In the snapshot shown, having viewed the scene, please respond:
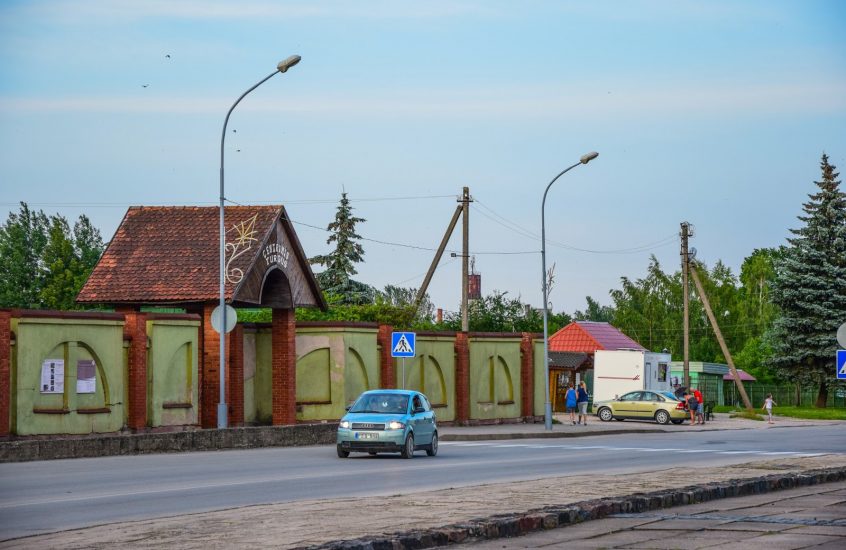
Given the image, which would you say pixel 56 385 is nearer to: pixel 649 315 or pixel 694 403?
pixel 694 403

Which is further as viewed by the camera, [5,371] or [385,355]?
[385,355]

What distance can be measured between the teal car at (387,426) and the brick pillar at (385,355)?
14141mm

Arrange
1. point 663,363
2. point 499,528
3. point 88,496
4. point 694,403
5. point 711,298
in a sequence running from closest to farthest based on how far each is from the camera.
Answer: point 499,528 < point 88,496 < point 694,403 < point 663,363 < point 711,298

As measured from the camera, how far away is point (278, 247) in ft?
130

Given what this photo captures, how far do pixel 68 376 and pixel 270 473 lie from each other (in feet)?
33.7

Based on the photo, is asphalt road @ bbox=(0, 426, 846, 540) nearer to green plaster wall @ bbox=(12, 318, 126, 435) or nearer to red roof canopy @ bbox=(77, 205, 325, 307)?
green plaster wall @ bbox=(12, 318, 126, 435)

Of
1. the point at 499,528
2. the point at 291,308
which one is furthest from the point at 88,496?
the point at 291,308

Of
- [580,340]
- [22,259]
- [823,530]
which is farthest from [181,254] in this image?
[22,259]

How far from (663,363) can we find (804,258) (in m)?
16.1

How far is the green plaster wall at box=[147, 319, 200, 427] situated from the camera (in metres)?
34.1

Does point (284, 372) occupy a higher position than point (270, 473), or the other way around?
point (284, 372)

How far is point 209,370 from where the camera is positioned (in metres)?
36.9

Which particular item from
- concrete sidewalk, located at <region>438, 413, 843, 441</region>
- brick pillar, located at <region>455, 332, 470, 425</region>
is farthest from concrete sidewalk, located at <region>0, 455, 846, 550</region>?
brick pillar, located at <region>455, 332, 470, 425</region>

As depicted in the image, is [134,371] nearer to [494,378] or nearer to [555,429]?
[555,429]
